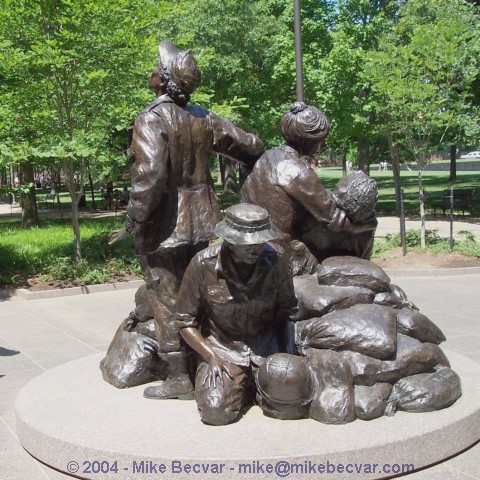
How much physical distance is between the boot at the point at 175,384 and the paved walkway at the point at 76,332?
87 centimetres

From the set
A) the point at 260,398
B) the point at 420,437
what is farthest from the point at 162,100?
the point at 420,437

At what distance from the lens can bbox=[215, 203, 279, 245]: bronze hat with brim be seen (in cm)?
360

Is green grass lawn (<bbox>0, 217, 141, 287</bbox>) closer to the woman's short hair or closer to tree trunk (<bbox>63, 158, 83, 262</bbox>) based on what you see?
tree trunk (<bbox>63, 158, 83, 262</bbox>)

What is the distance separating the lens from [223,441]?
3.54m

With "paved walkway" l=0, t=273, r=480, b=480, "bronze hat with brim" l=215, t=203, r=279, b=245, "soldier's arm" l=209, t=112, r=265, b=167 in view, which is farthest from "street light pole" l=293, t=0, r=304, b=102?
"bronze hat with brim" l=215, t=203, r=279, b=245

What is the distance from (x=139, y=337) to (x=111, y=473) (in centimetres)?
154

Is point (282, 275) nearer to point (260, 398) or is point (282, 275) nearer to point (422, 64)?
point (260, 398)

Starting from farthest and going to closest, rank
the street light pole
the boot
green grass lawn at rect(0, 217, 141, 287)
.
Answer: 1. green grass lawn at rect(0, 217, 141, 287)
2. the street light pole
3. the boot

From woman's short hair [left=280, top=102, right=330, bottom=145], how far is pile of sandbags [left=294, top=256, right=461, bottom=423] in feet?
2.99

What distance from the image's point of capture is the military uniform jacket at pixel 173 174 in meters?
4.23

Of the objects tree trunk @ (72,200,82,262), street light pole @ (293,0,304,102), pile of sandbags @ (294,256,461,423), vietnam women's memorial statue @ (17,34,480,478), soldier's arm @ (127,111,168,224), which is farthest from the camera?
tree trunk @ (72,200,82,262)

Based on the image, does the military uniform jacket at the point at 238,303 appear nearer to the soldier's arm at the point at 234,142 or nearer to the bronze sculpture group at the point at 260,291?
the bronze sculpture group at the point at 260,291

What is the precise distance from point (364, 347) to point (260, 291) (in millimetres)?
772

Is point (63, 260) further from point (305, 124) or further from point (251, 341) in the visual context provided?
point (251, 341)
